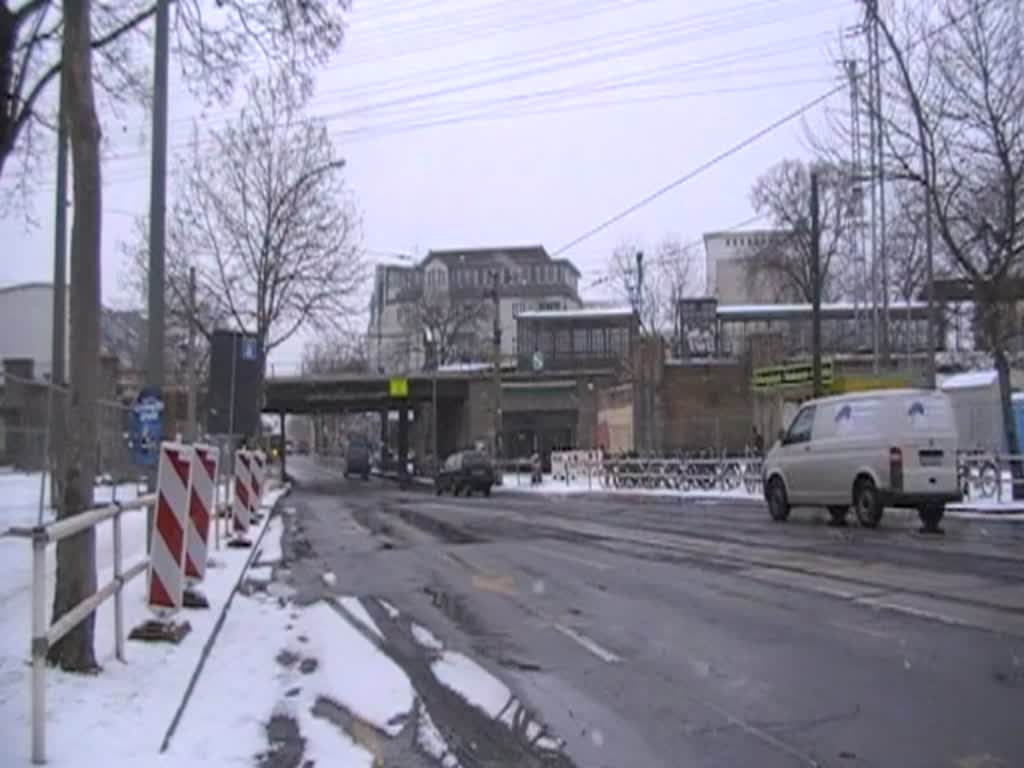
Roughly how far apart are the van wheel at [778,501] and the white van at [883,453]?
1.22 m

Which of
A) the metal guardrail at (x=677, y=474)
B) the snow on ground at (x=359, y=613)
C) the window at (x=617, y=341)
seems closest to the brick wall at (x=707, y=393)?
the window at (x=617, y=341)

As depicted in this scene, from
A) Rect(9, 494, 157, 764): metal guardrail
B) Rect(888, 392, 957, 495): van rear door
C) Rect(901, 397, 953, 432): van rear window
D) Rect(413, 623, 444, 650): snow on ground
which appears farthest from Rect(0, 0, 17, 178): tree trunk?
Rect(901, 397, 953, 432): van rear window

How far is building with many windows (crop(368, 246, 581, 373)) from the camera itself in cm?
11831

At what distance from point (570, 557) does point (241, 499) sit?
687cm

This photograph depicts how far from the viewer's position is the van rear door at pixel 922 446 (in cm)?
2052

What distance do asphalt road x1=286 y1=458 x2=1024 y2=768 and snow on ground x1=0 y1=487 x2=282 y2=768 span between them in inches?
76.7

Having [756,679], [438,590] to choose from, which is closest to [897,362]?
[438,590]

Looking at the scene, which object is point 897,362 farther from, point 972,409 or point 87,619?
point 87,619

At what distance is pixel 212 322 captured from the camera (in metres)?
49.1

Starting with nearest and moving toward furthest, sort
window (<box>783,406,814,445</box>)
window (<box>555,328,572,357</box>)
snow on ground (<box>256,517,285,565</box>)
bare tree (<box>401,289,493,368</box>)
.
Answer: snow on ground (<box>256,517,285,565</box>), window (<box>783,406,814,445</box>), window (<box>555,328,572,357</box>), bare tree (<box>401,289,493,368</box>)

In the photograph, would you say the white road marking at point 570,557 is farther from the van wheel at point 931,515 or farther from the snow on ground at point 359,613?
the van wheel at point 931,515

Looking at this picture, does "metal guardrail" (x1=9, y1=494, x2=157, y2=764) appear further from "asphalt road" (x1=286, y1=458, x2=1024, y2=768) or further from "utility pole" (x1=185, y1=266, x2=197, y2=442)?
"utility pole" (x1=185, y1=266, x2=197, y2=442)

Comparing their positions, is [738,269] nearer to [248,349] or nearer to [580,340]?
[580,340]

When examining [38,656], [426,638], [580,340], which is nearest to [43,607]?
[38,656]
